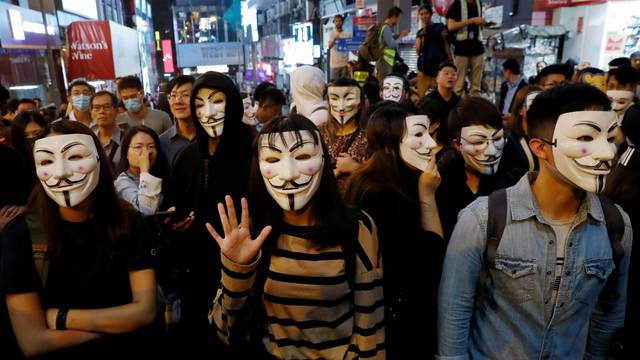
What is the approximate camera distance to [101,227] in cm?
208

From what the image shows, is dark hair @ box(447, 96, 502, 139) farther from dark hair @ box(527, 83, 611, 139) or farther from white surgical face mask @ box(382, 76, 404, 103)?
white surgical face mask @ box(382, 76, 404, 103)

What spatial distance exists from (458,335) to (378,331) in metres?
0.32

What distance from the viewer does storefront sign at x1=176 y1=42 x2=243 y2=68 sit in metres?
50.7

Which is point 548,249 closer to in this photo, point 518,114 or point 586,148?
point 586,148

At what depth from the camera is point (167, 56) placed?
5544 centimetres

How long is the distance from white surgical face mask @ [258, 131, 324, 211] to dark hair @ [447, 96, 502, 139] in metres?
1.29

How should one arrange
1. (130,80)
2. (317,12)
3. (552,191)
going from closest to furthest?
(552,191)
(130,80)
(317,12)

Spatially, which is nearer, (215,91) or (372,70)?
(215,91)

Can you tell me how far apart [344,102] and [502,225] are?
92.1 inches

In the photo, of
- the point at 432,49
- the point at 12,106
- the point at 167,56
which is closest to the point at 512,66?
the point at 432,49

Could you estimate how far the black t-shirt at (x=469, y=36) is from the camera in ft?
21.7

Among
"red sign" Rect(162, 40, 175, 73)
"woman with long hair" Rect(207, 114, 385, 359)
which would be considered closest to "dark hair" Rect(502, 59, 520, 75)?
"woman with long hair" Rect(207, 114, 385, 359)

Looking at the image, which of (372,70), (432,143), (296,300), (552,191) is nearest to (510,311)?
(552,191)

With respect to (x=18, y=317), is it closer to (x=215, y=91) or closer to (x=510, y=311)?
(x=215, y=91)
